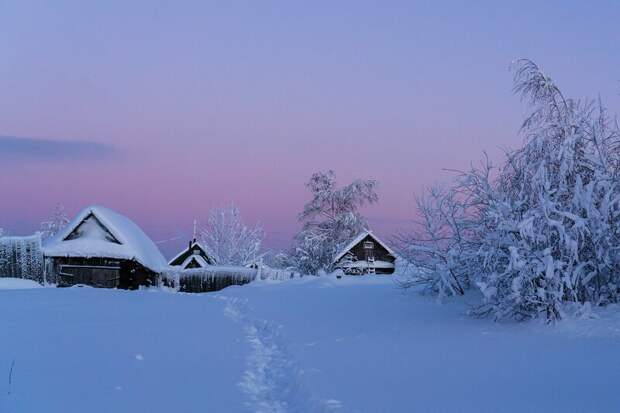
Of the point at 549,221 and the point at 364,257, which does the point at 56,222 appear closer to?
the point at 364,257

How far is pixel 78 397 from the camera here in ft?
20.5

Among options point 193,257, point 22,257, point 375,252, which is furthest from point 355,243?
point 22,257

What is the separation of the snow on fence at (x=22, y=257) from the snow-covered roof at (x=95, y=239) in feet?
2.48

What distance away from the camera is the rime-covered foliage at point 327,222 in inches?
1841

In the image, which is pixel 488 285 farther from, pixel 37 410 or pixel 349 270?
pixel 349 270

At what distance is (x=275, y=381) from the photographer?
7.75m

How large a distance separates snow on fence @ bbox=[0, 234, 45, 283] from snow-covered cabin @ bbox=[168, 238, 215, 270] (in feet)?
68.1

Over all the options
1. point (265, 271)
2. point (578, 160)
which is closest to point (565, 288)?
point (578, 160)

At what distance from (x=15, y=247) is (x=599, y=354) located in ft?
106

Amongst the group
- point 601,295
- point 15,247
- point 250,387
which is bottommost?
point 250,387

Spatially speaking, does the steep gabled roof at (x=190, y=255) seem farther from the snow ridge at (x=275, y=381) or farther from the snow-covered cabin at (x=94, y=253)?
the snow ridge at (x=275, y=381)

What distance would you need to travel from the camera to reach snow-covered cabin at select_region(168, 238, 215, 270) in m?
52.8

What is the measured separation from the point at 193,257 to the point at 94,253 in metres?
20.3


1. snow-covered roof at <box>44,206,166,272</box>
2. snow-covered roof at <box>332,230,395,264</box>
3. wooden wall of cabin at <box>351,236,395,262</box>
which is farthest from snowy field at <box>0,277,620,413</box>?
wooden wall of cabin at <box>351,236,395,262</box>
